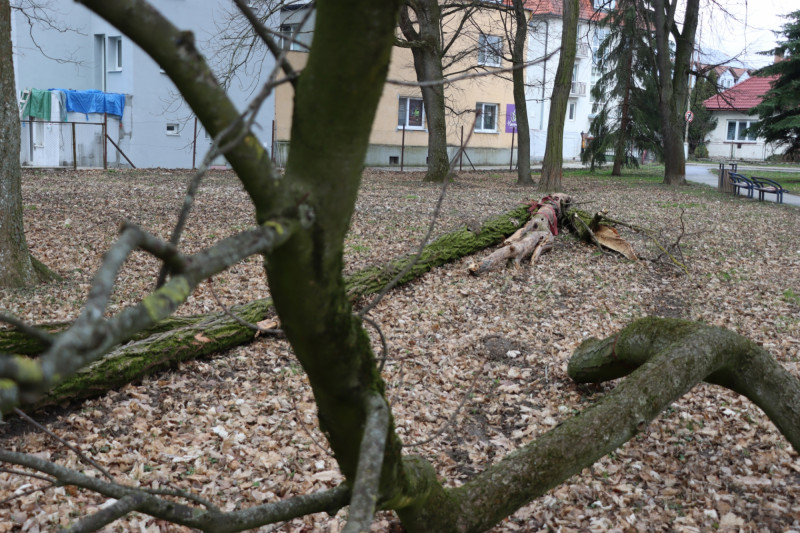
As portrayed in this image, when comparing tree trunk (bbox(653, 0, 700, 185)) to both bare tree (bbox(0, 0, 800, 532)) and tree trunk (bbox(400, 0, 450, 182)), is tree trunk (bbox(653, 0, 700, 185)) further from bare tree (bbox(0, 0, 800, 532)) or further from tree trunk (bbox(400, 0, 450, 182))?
bare tree (bbox(0, 0, 800, 532))

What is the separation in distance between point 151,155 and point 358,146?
2524 centimetres

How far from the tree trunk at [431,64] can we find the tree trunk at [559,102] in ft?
10.9

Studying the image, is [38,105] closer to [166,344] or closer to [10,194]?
[10,194]

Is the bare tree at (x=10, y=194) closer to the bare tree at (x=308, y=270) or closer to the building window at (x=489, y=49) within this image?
the bare tree at (x=308, y=270)

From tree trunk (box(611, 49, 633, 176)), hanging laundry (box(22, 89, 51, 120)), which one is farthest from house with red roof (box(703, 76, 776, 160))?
hanging laundry (box(22, 89, 51, 120))

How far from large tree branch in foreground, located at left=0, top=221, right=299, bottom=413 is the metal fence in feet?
74.4

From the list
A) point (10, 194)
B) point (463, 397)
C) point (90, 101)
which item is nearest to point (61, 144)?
point (90, 101)

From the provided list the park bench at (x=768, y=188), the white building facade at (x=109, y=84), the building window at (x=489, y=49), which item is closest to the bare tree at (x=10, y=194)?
the building window at (x=489, y=49)

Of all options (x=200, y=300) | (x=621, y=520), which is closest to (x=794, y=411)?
(x=621, y=520)

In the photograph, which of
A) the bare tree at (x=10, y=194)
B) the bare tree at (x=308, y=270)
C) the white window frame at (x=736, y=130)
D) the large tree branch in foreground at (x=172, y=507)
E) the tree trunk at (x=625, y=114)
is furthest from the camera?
the white window frame at (x=736, y=130)

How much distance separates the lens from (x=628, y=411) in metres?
3.44

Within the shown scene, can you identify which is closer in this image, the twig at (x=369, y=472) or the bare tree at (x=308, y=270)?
the bare tree at (x=308, y=270)

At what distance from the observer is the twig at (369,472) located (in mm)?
1519

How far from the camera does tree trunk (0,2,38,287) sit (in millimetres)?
7000
